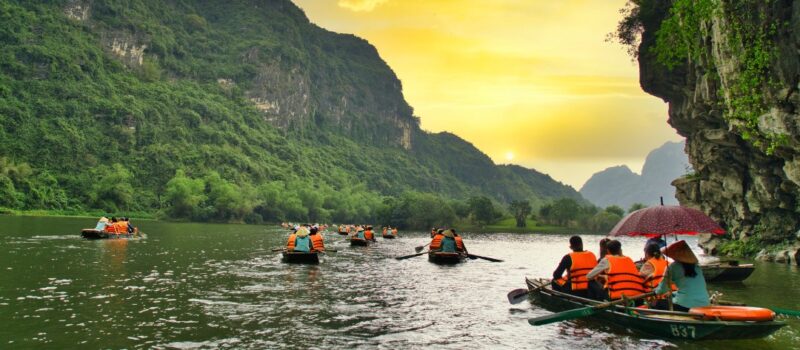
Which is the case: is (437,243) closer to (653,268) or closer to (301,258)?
(301,258)

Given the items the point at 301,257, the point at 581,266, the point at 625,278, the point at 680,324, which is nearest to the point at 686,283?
the point at 680,324

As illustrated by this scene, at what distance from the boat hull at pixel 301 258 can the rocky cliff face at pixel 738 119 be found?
22.4 meters

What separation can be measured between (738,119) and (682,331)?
62.0 ft

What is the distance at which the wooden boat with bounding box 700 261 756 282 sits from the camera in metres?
23.7

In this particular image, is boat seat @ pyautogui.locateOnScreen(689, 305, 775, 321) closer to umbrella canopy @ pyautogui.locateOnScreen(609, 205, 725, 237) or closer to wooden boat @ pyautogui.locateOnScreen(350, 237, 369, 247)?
umbrella canopy @ pyautogui.locateOnScreen(609, 205, 725, 237)

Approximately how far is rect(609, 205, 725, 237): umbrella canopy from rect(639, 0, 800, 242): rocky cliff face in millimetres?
12818

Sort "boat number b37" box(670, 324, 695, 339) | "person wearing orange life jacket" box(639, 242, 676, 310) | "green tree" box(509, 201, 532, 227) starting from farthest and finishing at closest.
Result: "green tree" box(509, 201, 532, 227) < "person wearing orange life jacket" box(639, 242, 676, 310) < "boat number b37" box(670, 324, 695, 339)

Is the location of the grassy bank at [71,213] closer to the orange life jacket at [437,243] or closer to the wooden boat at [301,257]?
the wooden boat at [301,257]

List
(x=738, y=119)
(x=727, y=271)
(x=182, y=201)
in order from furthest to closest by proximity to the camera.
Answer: (x=182, y=201) < (x=738, y=119) < (x=727, y=271)

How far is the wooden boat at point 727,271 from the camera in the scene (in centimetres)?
2367

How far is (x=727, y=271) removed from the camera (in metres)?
23.8

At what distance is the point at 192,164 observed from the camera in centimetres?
16525

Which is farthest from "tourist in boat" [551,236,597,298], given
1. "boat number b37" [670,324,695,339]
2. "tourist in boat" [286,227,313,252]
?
"tourist in boat" [286,227,313,252]

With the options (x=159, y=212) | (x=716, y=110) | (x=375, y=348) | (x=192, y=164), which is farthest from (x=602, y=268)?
(x=192, y=164)
